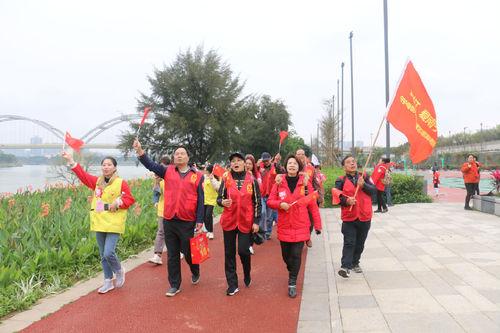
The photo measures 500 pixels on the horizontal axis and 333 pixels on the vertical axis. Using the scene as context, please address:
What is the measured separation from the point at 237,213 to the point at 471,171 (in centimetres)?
931

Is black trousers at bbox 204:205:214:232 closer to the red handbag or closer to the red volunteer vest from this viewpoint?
the red handbag

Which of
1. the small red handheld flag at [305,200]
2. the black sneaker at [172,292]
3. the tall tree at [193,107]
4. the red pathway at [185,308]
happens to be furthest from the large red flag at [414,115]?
the tall tree at [193,107]

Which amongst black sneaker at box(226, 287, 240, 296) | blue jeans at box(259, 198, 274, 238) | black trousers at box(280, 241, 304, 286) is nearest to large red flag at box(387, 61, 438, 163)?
black trousers at box(280, 241, 304, 286)

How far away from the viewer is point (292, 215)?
5.07 m

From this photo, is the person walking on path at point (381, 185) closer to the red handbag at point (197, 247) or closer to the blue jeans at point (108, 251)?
the red handbag at point (197, 247)

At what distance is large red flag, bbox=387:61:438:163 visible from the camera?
559 cm

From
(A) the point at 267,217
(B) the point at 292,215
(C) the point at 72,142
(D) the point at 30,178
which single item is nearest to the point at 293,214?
(B) the point at 292,215

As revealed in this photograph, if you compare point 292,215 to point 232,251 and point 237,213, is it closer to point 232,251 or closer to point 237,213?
point 237,213

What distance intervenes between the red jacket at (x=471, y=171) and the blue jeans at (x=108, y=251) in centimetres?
1006

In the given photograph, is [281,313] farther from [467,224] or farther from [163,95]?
[163,95]

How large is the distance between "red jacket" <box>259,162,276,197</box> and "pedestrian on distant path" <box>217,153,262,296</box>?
6.83 ft

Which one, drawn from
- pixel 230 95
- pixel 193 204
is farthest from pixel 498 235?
pixel 230 95

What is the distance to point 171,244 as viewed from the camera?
5281mm

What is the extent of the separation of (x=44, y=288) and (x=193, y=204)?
6.64 ft
